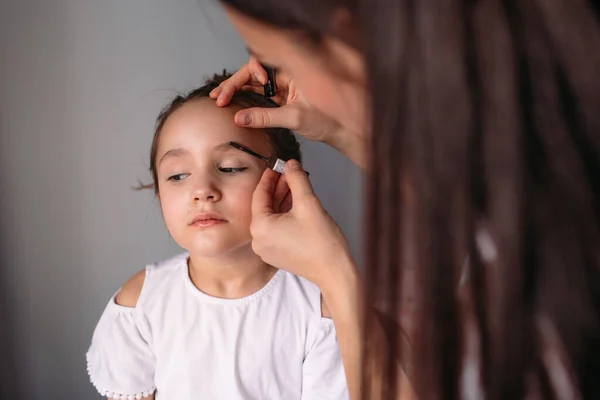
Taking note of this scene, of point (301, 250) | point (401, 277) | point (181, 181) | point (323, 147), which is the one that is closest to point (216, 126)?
point (181, 181)

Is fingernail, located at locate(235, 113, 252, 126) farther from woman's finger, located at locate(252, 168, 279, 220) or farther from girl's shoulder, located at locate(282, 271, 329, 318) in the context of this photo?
girl's shoulder, located at locate(282, 271, 329, 318)

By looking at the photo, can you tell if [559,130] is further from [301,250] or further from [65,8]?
[65,8]

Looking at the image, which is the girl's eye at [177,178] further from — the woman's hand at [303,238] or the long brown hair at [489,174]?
the long brown hair at [489,174]

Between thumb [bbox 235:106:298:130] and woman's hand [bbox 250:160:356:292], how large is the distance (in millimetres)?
103

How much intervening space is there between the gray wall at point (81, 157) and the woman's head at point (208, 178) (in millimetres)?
323

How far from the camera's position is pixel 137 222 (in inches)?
56.7

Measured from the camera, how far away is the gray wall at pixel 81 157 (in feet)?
4.22

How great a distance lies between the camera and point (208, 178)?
1007 mm

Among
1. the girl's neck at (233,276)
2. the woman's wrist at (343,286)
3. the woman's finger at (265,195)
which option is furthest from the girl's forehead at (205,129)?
the woman's wrist at (343,286)

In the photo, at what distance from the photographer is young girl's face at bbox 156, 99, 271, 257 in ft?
3.29

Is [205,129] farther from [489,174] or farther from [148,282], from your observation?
[489,174]

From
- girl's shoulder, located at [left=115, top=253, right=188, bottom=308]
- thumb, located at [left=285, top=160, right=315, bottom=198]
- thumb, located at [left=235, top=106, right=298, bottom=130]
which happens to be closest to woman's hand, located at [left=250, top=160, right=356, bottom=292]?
thumb, located at [left=285, top=160, right=315, bottom=198]

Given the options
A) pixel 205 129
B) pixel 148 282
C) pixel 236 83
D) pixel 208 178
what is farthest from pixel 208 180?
pixel 148 282

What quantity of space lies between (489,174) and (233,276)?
0.77 metres
